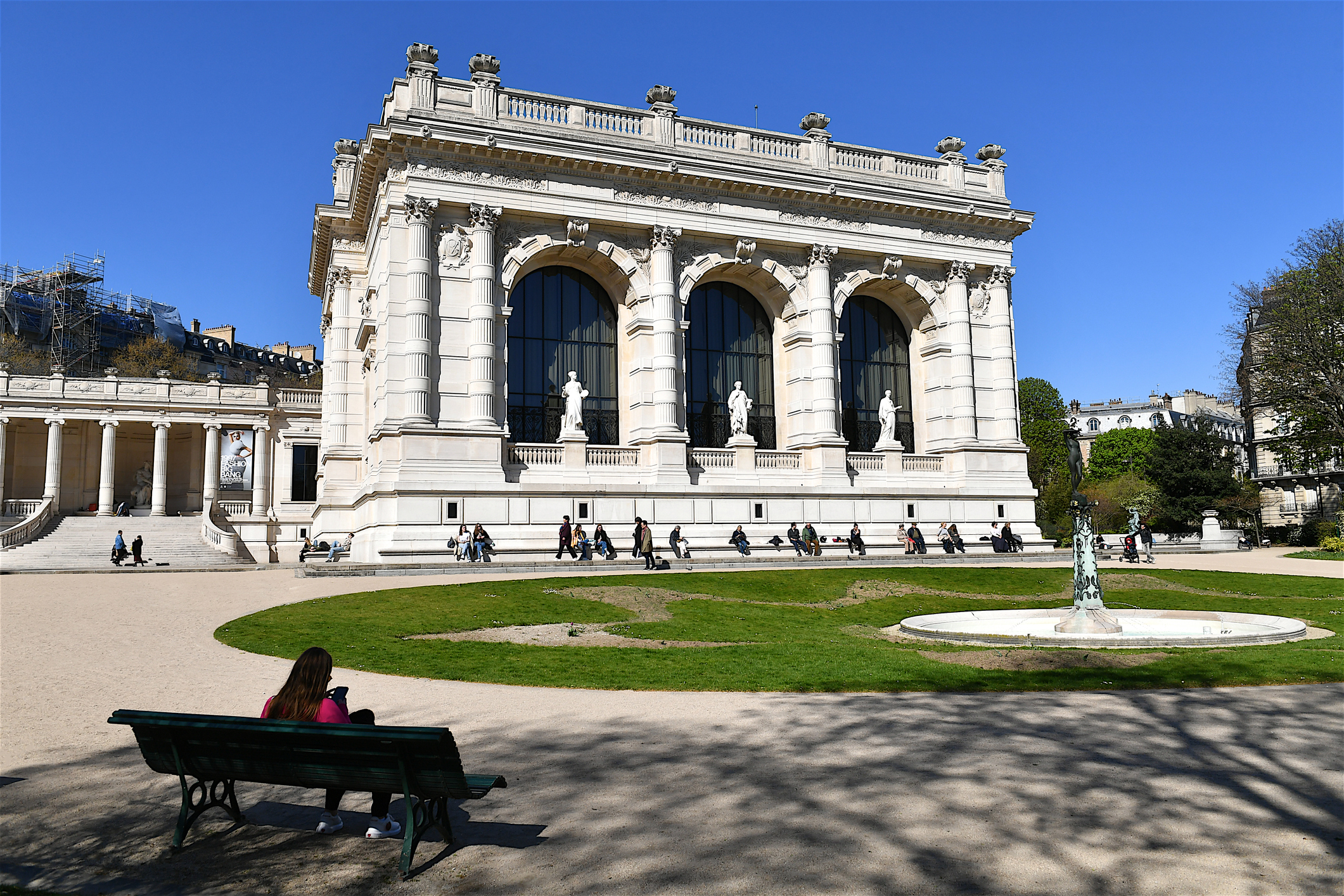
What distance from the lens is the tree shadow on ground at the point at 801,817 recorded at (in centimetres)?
498

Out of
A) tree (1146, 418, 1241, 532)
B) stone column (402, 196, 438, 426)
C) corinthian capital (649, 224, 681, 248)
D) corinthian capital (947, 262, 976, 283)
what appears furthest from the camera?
tree (1146, 418, 1241, 532)

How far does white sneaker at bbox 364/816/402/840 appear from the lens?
19.0 ft

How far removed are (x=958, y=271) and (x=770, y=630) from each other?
2807cm

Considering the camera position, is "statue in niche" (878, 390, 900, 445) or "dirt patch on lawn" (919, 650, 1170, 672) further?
"statue in niche" (878, 390, 900, 445)

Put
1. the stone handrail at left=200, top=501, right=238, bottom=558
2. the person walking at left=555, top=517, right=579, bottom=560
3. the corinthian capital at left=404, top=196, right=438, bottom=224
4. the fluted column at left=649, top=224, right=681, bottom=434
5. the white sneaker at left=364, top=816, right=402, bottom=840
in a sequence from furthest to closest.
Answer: the stone handrail at left=200, top=501, right=238, bottom=558, the fluted column at left=649, top=224, right=681, bottom=434, the corinthian capital at left=404, top=196, right=438, bottom=224, the person walking at left=555, top=517, right=579, bottom=560, the white sneaker at left=364, top=816, right=402, bottom=840

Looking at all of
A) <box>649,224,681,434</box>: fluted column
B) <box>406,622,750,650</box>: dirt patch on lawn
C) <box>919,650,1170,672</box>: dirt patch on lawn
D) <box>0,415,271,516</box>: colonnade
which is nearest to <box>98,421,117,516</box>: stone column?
<box>0,415,271,516</box>: colonnade

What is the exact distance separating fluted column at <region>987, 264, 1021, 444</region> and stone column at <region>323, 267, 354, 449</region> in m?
29.7

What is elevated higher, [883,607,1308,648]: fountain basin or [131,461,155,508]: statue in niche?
[131,461,155,508]: statue in niche

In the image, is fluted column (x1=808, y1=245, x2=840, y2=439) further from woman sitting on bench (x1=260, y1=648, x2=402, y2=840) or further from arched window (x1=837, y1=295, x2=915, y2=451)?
woman sitting on bench (x1=260, y1=648, x2=402, y2=840)

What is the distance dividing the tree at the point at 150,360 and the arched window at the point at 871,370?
5246cm

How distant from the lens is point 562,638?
1581 cm

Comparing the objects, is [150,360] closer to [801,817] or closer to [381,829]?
[381,829]

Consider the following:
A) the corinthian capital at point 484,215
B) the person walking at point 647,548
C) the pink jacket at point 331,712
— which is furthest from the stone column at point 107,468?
the pink jacket at point 331,712

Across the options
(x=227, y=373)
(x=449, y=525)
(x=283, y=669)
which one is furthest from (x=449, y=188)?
(x=227, y=373)
